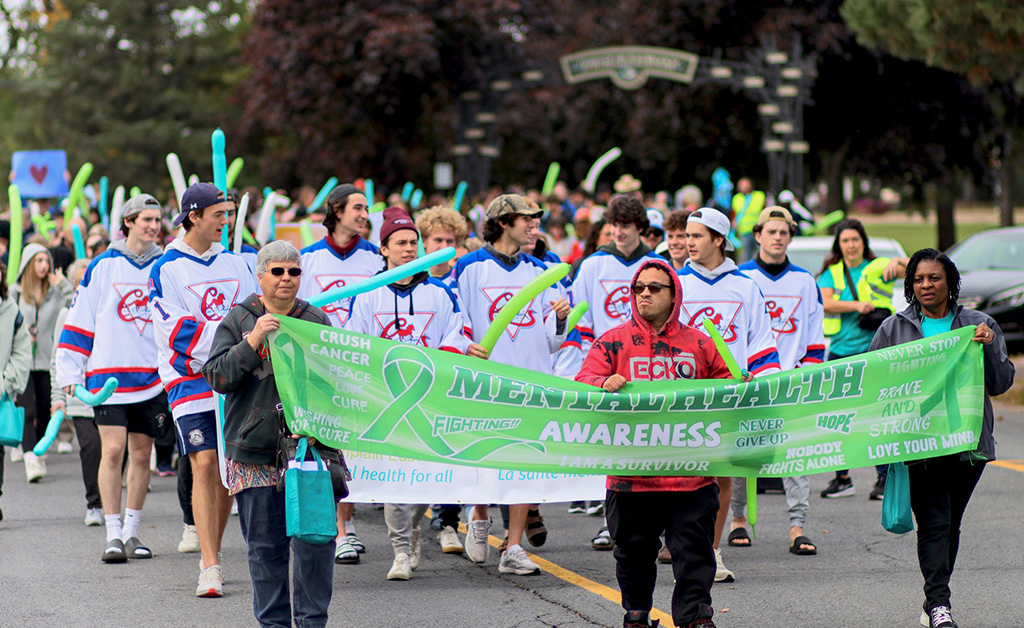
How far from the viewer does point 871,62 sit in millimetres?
31406

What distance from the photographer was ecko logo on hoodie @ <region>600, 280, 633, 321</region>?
334 inches

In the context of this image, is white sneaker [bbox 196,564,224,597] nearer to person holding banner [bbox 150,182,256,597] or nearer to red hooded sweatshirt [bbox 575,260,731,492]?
person holding banner [bbox 150,182,256,597]

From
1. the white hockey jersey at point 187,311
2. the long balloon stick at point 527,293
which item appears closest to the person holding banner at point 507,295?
the long balloon stick at point 527,293

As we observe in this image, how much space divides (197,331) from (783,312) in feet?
11.6

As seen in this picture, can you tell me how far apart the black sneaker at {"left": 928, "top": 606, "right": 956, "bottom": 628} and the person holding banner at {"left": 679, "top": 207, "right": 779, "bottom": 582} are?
139 cm

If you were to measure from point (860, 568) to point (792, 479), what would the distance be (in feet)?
2.53

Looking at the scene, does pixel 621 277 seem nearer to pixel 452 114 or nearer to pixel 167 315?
pixel 167 315

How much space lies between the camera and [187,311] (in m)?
7.07

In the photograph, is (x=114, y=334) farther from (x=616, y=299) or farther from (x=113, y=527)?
(x=616, y=299)

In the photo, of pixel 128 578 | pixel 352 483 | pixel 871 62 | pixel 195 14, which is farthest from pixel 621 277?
pixel 195 14

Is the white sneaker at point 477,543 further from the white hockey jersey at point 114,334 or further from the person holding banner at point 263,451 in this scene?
the person holding banner at point 263,451

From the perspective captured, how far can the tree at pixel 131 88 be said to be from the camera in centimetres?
4412

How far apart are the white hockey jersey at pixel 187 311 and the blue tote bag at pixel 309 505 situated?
1.69 m

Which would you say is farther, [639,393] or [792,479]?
[792,479]
